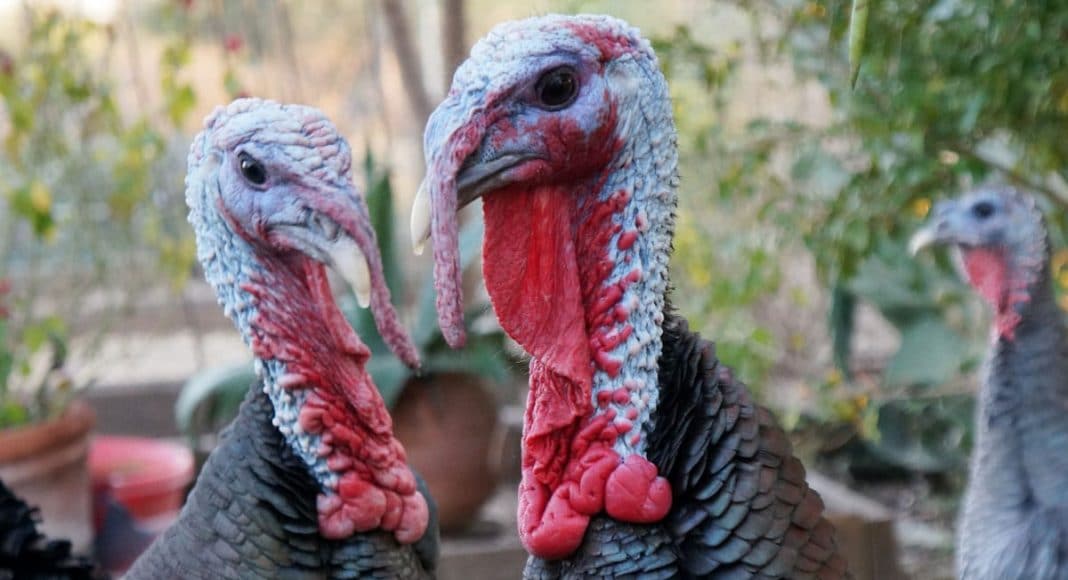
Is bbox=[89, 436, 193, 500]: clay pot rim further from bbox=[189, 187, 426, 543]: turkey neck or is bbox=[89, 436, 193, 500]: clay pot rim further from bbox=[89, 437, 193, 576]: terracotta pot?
bbox=[189, 187, 426, 543]: turkey neck

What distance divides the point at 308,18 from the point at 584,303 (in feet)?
14.1

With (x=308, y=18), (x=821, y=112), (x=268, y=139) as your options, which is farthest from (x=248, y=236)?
(x=308, y=18)

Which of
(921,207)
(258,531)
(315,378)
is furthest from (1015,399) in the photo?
(258,531)

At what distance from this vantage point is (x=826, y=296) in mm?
4926

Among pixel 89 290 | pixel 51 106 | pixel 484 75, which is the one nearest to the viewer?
pixel 484 75

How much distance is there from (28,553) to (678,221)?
2353mm

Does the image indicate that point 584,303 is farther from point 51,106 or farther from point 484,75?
point 51,106

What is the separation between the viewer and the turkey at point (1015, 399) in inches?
87.2

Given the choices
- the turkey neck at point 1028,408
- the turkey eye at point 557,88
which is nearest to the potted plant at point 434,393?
the turkey neck at point 1028,408

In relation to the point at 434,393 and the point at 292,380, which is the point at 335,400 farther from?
the point at 434,393

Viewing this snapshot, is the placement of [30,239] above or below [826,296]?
above

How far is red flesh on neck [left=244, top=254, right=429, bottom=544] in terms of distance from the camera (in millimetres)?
1834

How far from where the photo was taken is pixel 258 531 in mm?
1763

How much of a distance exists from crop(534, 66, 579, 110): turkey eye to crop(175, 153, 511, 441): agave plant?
2.24 m
